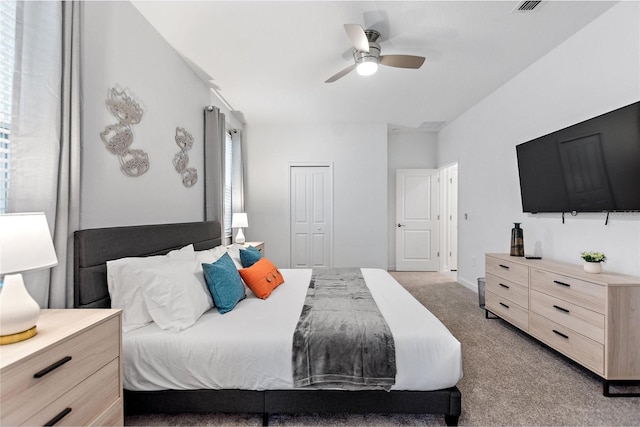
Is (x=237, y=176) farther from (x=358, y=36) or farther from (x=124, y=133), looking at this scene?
(x=358, y=36)

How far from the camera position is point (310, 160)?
206 inches

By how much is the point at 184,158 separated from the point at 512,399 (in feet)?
11.1

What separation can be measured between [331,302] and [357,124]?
3852 millimetres

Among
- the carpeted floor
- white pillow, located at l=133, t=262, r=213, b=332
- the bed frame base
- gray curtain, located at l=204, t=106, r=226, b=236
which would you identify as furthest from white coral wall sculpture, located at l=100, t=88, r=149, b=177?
the carpeted floor

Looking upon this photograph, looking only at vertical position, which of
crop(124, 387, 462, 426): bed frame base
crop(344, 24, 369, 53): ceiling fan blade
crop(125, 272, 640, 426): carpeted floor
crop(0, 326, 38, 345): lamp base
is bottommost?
crop(125, 272, 640, 426): carpeted floor

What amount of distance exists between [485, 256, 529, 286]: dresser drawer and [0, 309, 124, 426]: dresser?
3185mm

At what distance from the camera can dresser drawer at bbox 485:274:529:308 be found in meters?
2.71

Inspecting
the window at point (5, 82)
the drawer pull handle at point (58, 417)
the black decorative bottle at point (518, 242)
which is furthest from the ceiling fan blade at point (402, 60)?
the drawer pull handle at point (58, 417)

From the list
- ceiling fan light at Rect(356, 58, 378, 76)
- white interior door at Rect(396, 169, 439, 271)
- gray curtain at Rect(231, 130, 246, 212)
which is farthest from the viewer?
white interior door at Rect(396, 169, 439, 271)

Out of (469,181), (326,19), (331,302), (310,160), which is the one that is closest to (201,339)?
(331,302)

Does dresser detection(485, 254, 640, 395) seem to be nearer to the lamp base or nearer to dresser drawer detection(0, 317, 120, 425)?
dresser drawer detection(0, 317, 120, 425)

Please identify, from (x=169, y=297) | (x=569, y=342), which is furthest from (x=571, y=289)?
(x=169, y=297)

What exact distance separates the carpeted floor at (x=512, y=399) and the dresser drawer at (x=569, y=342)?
0.49ft

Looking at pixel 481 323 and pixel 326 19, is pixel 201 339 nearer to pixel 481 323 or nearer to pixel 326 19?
pixel 326 19
